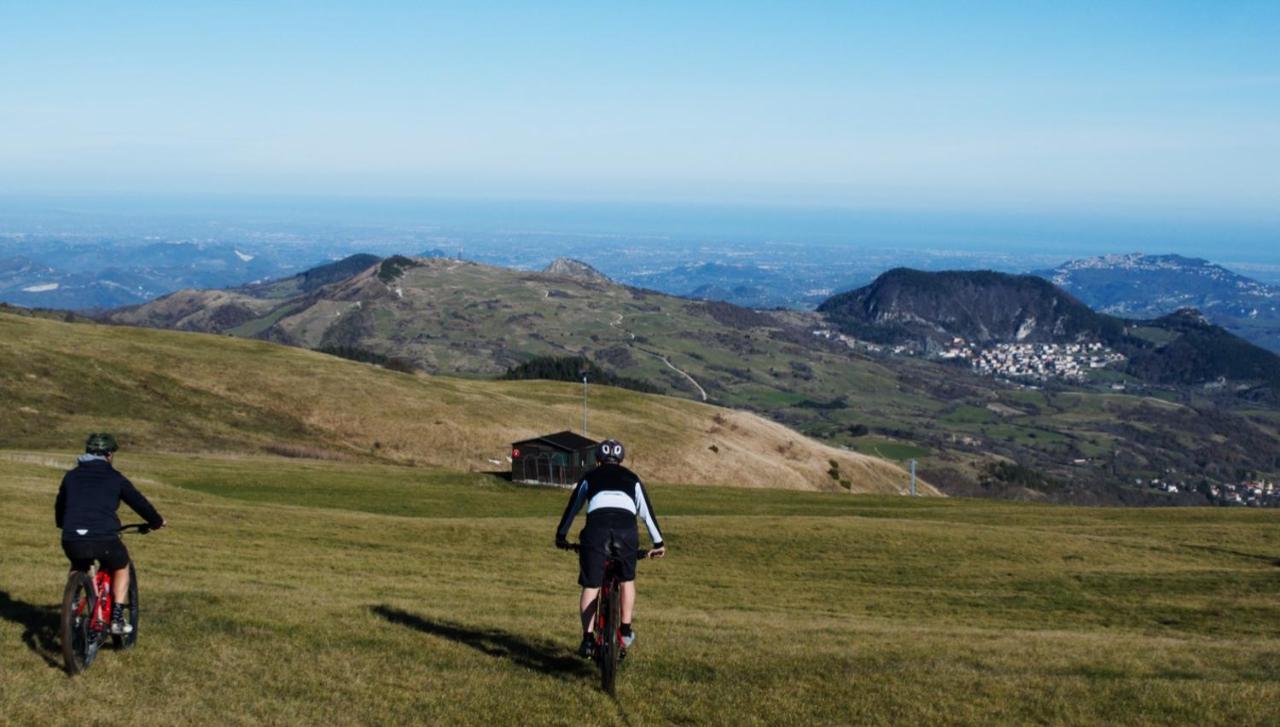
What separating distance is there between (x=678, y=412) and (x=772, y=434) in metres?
14.1

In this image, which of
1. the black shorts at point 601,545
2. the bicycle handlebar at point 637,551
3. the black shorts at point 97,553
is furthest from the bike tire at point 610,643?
the black shorts at point 97,553

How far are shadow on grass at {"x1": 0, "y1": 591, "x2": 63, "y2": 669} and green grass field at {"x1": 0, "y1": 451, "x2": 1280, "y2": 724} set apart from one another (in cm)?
7

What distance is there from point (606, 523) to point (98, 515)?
771 cm

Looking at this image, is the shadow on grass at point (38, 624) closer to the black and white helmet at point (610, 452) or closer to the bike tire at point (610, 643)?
the bike tire at point (610, 643)

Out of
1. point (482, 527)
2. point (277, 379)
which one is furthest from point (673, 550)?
point (277, 379)

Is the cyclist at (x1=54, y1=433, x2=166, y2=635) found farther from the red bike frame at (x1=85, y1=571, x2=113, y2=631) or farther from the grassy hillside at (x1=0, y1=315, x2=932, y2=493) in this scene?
the grassy hillside at (x1=0, y1=315, x2=932, y2=493)

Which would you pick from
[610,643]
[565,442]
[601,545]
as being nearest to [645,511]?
[601,545]

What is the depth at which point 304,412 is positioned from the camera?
99188mm

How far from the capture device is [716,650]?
19250 millimetres

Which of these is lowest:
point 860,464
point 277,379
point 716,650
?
point 860,464

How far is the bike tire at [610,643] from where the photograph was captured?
616 inches

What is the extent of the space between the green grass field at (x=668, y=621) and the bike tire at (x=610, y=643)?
1.05 ft

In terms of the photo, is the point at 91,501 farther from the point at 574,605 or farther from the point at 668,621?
the point at 574,605

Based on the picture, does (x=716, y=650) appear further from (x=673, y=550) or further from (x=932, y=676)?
(x=673, y=550)
